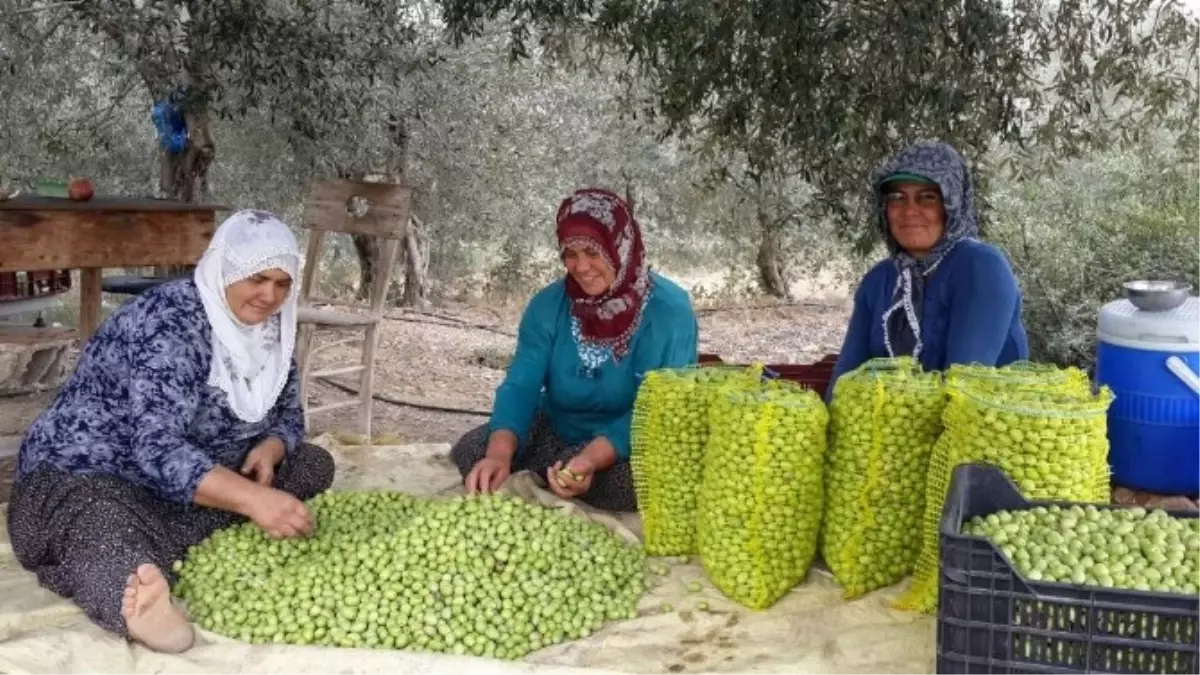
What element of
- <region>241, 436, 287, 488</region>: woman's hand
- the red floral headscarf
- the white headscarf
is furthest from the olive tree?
<region>241, 436, 287, 488</region>: woman's hand

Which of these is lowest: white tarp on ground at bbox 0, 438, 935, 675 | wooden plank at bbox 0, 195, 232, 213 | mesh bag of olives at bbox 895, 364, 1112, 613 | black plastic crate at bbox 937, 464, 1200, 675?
white tarp on ground at bbox 0, 438, 935, 675

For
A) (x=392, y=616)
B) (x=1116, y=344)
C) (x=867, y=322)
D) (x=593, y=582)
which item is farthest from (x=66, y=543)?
(x=1116, y=344)

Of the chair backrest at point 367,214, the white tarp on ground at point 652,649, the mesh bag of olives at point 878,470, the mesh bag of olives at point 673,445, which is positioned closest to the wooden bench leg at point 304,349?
the chair backrest at point 367,214

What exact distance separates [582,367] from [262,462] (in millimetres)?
984

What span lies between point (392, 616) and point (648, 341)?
1250 mm

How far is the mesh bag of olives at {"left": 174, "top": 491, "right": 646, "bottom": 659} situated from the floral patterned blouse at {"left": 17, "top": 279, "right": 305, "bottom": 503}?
263mm

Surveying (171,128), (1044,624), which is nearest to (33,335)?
(171,128)

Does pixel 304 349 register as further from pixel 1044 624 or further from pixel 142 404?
pixel 1044 624

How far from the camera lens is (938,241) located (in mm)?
3184

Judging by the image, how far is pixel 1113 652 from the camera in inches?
64.8

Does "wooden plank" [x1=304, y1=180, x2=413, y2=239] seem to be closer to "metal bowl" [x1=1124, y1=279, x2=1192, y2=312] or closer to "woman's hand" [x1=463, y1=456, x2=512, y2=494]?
"woman's hand" [x1=463, y1=456, x2=512, y2=494]

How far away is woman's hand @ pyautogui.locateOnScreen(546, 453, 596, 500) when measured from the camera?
305 cm

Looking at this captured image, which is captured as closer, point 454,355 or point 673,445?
point 673,445

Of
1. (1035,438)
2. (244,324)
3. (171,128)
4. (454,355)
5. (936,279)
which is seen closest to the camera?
(1035,438)
